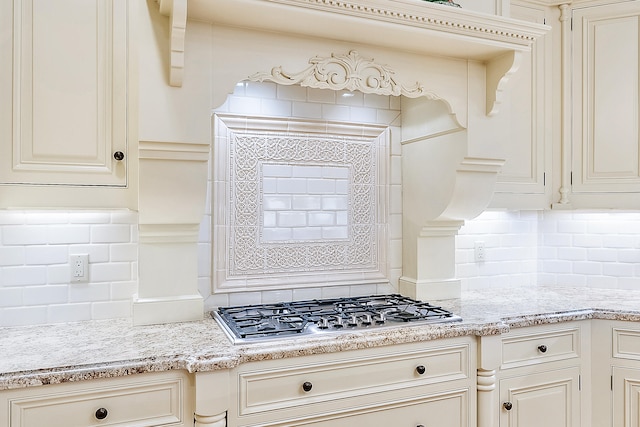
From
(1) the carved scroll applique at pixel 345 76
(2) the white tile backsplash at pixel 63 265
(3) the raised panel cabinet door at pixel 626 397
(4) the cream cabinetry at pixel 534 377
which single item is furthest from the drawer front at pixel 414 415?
(1) the carved scroll applique at pixel 345 76

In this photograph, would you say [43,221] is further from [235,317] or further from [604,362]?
[604,362]

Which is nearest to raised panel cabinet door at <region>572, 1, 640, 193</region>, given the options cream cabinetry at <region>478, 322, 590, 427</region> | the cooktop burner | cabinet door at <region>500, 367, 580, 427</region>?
cream cabinetry at <region>478, 322, 590, 427</region>

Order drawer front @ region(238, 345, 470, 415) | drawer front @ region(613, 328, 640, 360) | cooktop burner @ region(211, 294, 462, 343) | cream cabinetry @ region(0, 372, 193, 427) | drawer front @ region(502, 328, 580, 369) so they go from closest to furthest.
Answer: cream cabinetry @ region(0, 372, 193, 427) < drawer front @ region(238, 345, 470, 415) < cooktop burner @ region(211, 294, 462, 343) < drawer front @ region(502, 328, 580, 369) < drawer front @ region(613, 328, 640, 360)

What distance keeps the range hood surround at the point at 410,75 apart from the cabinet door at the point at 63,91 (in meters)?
0.19

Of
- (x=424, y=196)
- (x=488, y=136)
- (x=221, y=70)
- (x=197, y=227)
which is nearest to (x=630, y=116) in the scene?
(x=488, y=136)

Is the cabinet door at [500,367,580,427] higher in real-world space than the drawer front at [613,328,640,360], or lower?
lower

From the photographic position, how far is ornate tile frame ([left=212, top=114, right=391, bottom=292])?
1.97m

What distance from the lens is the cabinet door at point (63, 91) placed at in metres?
1.48

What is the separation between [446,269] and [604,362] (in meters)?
0.77

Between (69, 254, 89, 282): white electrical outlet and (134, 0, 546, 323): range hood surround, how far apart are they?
0.87ft

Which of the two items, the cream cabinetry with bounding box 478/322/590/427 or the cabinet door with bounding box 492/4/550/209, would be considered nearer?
the cream cabinetry with bounding box 478/322/590/427

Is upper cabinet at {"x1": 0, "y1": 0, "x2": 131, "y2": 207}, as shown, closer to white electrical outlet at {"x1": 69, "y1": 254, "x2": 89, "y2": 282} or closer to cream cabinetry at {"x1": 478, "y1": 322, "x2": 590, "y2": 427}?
white electrical outlet at {"x1": 69, "y1": 254, "x2": 89, "y2": 282}

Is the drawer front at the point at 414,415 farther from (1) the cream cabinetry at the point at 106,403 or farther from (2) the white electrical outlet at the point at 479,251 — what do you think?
(2) the white electrical outlet at the point at 479,251

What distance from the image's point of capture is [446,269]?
7.43 feet
